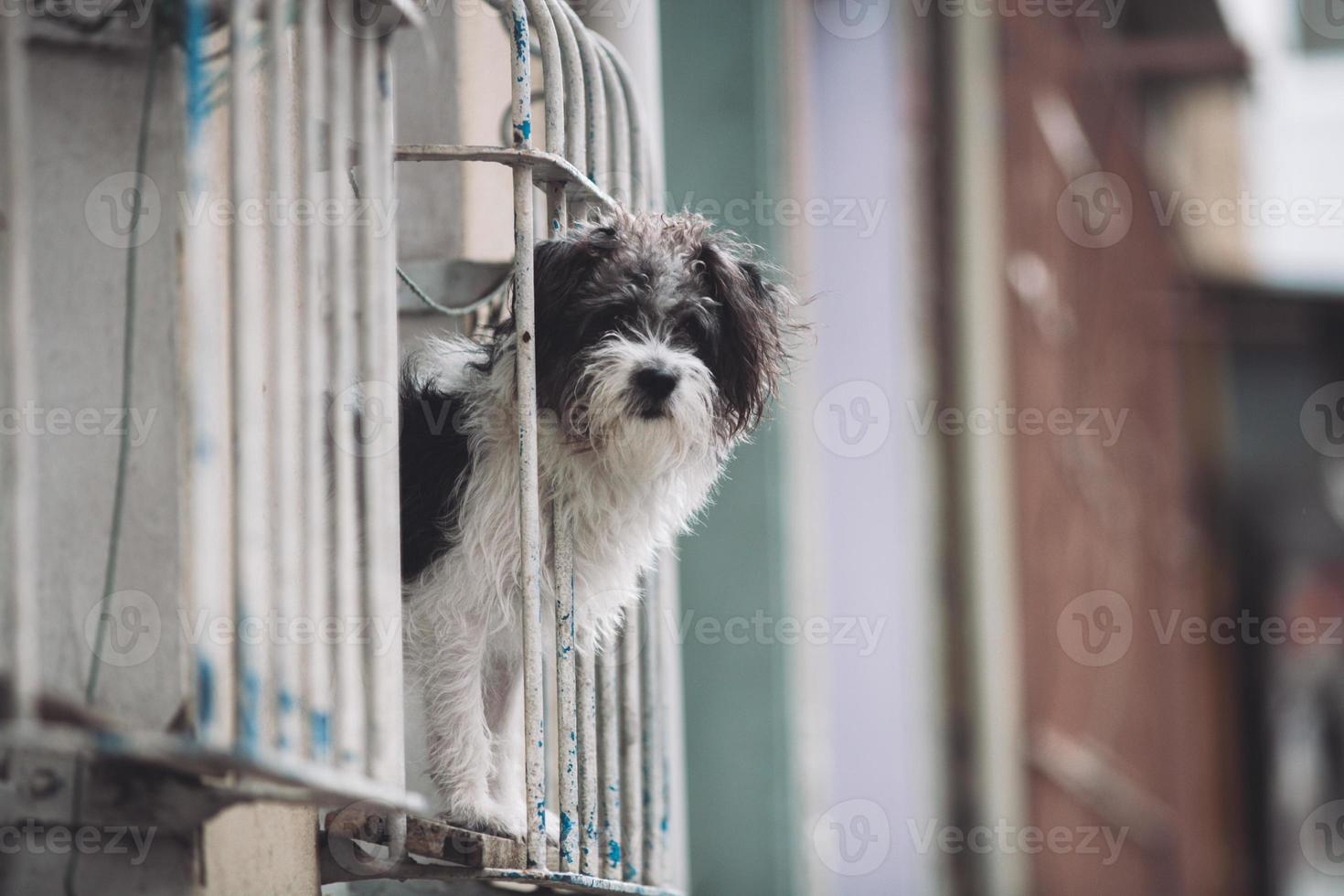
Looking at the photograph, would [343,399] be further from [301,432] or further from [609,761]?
[609,761]

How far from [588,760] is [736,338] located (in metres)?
0.91

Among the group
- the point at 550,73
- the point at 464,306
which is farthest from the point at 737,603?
the point at 550,73

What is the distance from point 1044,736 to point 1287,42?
11.4 metres

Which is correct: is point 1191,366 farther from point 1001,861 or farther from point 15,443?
point 15,443

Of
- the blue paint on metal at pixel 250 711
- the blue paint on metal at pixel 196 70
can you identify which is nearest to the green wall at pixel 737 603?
the blue paint on metal at pixel 196 70

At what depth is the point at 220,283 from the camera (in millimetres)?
2752

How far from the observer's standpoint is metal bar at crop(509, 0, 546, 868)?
3160mm

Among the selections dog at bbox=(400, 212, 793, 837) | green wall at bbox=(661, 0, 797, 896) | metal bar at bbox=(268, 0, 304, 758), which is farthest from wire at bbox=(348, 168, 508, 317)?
green wall at bbox=(661, 0, 797, 896)

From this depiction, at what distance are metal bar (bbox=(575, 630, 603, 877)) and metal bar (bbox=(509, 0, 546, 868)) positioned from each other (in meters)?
0.23

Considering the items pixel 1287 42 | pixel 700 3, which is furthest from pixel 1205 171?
pixel 700 3

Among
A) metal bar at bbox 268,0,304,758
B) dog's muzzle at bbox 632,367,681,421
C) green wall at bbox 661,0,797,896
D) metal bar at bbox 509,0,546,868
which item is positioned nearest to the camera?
metal bar at bbox 268,0,304,758

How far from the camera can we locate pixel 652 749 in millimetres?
3936

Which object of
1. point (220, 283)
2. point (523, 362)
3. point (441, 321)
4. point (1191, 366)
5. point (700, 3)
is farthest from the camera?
point (1191, 366)

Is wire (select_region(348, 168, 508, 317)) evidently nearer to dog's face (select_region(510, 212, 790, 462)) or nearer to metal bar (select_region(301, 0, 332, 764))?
dog's face (select_region(510, 212, 790, 462))
